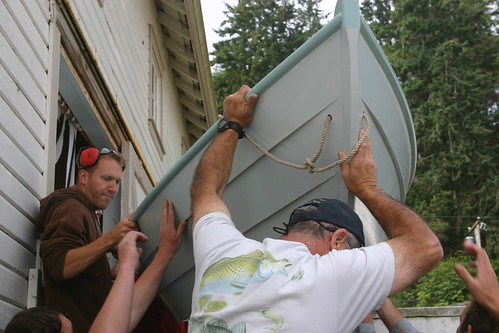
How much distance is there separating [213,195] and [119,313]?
25.2 inches

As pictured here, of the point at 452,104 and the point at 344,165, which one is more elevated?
the point at 452,104

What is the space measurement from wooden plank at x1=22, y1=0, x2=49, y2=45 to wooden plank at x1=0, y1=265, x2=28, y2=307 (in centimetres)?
155

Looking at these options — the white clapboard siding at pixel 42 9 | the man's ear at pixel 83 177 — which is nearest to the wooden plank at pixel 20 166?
the man's ear at pixel 83 177

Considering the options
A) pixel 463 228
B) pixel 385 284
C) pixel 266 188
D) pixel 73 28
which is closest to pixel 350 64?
pixel 266 188

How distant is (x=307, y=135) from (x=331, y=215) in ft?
3.33

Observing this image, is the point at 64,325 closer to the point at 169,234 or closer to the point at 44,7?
the point at 169,234

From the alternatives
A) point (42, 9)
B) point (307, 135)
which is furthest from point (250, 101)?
point (42, 9)

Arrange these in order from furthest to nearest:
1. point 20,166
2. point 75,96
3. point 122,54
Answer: point 122,54, point 75,96, point 20,166

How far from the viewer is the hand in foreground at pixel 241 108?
3590 millimetres

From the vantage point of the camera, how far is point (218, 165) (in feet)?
10.7

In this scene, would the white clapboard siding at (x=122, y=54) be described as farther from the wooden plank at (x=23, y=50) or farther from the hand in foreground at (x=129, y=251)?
the hand in foreground at (x=129, y=251)

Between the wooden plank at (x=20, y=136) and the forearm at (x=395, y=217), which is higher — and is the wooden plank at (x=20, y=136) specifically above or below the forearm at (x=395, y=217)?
above

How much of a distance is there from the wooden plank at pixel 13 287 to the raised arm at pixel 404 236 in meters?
1.81

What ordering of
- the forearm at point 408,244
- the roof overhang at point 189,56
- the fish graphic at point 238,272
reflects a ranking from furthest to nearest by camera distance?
the roof overhang at point 189,56 < the forearm at point 408,244 < the fish graphic at point 238,272
